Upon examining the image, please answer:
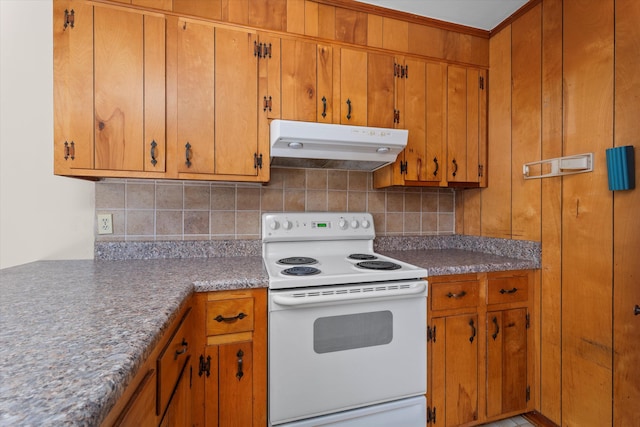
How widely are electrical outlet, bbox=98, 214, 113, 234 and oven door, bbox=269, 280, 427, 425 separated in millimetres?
1118

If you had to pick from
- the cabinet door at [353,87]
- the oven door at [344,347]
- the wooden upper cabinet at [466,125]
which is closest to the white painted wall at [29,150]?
the oven door at [344,347]

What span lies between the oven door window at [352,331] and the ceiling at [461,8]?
1824mm

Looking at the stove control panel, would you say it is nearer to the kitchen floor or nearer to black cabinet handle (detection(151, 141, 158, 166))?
black cabinet handle (detection(151, 141, 158, 166))

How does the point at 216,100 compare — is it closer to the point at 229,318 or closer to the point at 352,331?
the point at 229,318

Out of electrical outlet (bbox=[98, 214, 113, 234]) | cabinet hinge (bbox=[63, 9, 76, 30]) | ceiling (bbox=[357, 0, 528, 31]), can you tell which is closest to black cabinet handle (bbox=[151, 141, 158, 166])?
electrical outlet (bbox=[98, 214, 113, 234])

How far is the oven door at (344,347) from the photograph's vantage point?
49.1 inches

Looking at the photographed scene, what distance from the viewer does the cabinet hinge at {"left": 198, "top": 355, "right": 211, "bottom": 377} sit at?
3.90ft

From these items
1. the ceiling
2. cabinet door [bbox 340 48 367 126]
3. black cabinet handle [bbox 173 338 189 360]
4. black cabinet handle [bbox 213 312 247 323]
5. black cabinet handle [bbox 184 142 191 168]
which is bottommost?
black cabinet handle [bbox 173 338 189 360]

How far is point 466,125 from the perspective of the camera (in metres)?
1.94

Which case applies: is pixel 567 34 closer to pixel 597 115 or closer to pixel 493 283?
pixel 597 115

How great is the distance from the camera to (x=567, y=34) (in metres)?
1.50

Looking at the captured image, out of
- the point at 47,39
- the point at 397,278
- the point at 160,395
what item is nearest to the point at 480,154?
the point at 397,278

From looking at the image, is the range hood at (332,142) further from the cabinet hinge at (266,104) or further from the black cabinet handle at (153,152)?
the black cabinet handle at (153,152)

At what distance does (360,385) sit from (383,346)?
0.69ft
